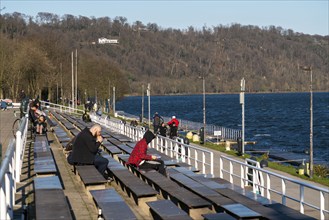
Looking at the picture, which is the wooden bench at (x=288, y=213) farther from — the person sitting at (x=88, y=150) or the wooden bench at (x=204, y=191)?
the person sitting at (x=88, y=150)

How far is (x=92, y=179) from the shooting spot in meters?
13.2

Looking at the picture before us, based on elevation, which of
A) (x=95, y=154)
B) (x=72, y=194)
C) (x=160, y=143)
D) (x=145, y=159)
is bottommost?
(x=160, y=143)

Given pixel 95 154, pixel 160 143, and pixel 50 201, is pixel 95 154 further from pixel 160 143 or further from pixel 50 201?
pixel 160 143

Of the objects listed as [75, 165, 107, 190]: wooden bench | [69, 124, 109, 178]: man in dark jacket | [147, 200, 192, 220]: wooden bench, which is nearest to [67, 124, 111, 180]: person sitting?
[69, 124, 109, 178]: man in dark jacket

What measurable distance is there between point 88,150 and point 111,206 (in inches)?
190

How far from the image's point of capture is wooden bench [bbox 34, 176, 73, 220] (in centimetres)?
958

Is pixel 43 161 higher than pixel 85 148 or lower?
lower

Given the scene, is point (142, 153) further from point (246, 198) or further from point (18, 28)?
point (18, 28)

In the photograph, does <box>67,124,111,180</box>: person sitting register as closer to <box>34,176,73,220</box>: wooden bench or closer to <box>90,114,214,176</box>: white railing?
<box>34,176,73,220</box>: wooden bench

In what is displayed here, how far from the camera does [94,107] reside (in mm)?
71312

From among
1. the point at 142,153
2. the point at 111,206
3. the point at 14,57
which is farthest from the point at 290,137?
the point at 111,206

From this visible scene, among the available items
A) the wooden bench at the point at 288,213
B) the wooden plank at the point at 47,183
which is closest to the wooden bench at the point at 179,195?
the wooden bench at the point at 288,213

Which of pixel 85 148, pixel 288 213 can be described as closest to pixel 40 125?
pixel 85 148

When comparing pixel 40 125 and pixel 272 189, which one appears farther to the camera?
pixel 40 125
